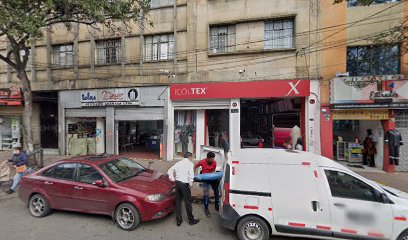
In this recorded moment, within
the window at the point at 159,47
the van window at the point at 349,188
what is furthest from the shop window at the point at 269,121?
the van window at the point at 349,188

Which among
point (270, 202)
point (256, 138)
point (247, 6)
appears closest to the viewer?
point (270, 202)

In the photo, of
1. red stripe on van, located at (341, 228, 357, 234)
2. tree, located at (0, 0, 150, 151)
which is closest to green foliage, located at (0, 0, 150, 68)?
tree, located at (0, 0, 150, 151)

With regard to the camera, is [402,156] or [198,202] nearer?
[198,202]

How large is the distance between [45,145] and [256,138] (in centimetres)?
1398

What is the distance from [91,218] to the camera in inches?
219

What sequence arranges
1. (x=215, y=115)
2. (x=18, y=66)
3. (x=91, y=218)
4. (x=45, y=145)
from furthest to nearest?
(x=45, y=145)
(x=215, y=115)
(x=18, y=66)
(x=91, y=218)

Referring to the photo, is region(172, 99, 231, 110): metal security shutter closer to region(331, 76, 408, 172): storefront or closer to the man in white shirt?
region(331, 76, 408, 172): storefront

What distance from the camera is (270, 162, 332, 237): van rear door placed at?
4.20 metres

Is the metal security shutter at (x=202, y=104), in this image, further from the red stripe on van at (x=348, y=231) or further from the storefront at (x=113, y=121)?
the red stripe on van at (x=348, y=231)

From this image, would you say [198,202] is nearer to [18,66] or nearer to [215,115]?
[215,115]

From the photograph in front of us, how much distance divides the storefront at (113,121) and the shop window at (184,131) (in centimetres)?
82

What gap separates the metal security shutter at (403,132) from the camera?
985cm

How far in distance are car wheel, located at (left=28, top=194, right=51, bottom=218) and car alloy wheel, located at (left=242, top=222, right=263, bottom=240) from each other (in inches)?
189

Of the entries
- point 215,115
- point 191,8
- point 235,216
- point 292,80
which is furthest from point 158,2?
point 235,216
